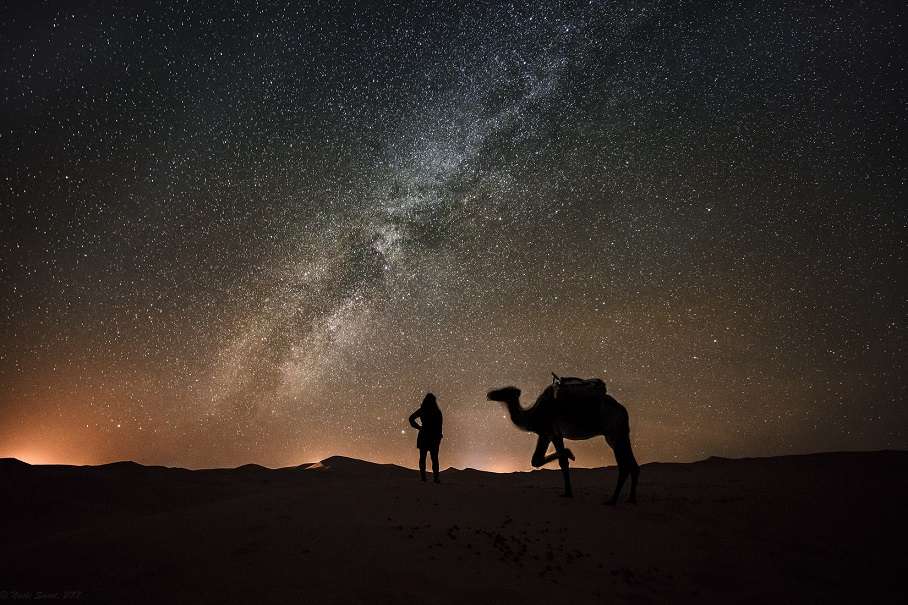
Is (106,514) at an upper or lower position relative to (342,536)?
upper

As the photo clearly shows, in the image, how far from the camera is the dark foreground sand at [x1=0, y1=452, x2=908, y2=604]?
5668 millimetres

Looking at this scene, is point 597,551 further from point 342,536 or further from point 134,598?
point 134,598

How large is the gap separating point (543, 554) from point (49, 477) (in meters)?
15.1

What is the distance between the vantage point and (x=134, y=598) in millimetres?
5242

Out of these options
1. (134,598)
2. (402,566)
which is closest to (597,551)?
(402,566)

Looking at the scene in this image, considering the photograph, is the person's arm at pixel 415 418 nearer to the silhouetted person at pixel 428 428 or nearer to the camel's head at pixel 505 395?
the silhouetted person at pixel 428 428

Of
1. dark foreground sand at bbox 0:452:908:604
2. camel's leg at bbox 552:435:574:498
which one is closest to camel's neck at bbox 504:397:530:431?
camel's leg at bbox 552:435:574:498

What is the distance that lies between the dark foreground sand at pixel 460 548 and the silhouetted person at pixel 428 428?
7.44 ft

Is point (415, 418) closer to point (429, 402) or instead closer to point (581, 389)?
point (429, 402)

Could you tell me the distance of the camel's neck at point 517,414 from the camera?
11635 mm

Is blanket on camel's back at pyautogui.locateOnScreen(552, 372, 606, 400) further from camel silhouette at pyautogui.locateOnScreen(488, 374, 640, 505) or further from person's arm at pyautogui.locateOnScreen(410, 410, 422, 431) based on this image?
person's arm at pyautogui.locateOnScreen(410, 410, 422, 431)

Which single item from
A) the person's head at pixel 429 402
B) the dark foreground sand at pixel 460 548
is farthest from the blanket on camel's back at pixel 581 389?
the person's head at pixel 429 402

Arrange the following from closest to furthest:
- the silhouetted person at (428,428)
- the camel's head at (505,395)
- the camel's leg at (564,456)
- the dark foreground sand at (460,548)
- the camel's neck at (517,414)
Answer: the dark foreground sand at (460,548), the camel's leg at (564,456), the camel's neck at (517,414), the camel's head at (505,395), the silhouetted person at (428,428)

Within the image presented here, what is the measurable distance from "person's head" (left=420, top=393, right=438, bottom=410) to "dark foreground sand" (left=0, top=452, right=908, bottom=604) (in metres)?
2.85
